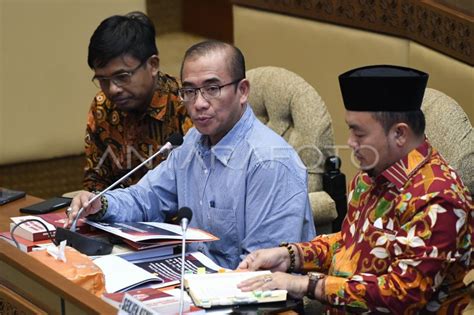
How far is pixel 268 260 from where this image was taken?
2.38 metres

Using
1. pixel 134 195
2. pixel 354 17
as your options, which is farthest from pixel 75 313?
pixel 354 17

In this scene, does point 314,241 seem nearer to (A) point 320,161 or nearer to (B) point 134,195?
(B) point 134,195

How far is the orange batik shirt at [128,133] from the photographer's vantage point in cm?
347

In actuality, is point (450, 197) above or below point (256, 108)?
above

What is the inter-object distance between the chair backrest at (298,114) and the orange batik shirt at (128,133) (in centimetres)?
42

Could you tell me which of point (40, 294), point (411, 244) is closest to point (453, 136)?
point (411, 244)

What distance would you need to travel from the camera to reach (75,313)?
7.13 feet

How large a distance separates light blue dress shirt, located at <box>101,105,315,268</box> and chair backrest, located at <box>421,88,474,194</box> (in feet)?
1.75

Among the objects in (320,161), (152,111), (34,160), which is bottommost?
(34,160)

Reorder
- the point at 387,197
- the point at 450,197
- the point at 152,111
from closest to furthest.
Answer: the point at 450,197
the point at 387,197
the point at 152,111

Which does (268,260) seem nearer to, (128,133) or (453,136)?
(453,136)

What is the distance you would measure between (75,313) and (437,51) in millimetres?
2166

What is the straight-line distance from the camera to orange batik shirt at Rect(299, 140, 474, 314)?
2080 mm

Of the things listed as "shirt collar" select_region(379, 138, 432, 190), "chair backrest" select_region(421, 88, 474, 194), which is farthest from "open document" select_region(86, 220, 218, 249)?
"chair backrest" select_region(421, 88, 474, 194)
